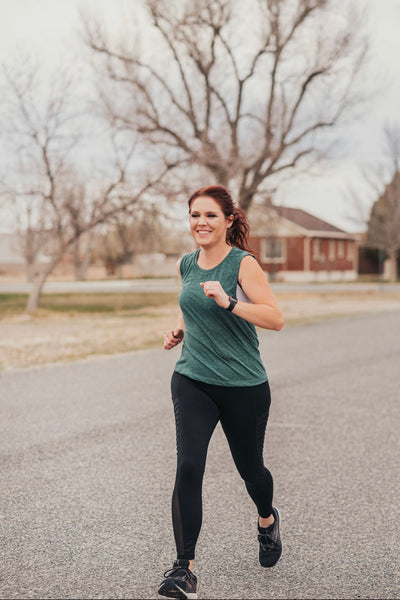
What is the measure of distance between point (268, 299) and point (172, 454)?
103 inches

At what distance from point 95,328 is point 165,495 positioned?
39.5 feet

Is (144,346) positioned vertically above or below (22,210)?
below

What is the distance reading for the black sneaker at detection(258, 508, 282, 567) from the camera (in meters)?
3.39

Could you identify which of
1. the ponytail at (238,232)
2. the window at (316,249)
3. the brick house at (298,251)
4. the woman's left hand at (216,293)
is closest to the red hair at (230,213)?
the ponytail at (238,232)

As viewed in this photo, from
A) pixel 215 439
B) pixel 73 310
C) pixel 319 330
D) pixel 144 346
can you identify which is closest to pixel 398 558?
pixel 215 439

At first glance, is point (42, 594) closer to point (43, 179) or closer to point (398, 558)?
point (398, 558)

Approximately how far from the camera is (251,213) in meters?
29.8

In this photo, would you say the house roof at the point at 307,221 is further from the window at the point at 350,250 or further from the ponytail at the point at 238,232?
the ponytail at the point at 238,232

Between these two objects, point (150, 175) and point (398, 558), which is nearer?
point (398, 558)

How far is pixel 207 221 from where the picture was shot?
10.7 feet

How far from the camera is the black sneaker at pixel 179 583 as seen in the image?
9.78ft

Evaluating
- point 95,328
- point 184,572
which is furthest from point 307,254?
point 184,572

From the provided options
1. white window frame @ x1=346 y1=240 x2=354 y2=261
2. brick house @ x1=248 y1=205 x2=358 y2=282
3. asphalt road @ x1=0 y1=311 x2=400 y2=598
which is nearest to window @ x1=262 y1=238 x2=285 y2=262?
brick house @ x1=248 y1=205 x2=358 y2=282

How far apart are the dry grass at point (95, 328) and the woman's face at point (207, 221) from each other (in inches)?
299
